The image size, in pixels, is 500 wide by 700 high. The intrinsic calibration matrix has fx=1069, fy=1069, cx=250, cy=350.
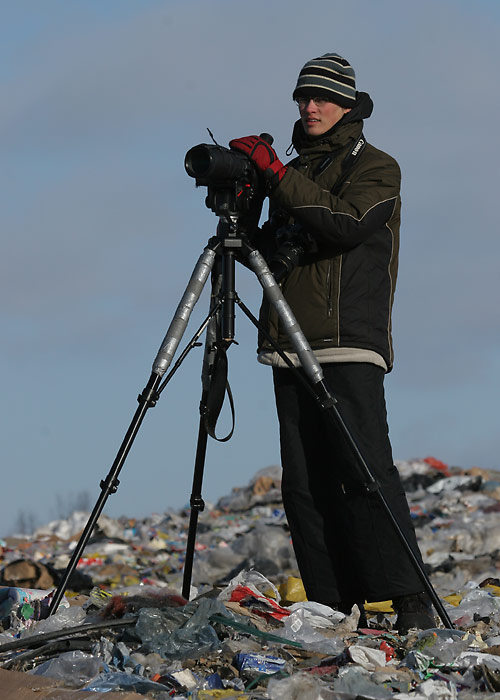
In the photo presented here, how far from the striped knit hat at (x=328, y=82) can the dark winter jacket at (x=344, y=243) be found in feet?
0.25

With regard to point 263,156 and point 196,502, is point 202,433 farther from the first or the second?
point 263,156

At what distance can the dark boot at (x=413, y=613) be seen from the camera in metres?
3.97

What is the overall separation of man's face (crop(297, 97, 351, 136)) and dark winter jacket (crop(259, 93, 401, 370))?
0.03 metres

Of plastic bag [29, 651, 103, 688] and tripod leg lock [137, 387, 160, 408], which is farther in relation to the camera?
tripod leg lock [137, 387, 160, 408]

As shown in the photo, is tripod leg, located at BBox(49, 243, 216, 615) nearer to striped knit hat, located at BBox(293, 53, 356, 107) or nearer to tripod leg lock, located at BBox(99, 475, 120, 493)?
tripod leg lock, located at BBox(99, 475, 120, 493)

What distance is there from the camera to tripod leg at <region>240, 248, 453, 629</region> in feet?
12.6

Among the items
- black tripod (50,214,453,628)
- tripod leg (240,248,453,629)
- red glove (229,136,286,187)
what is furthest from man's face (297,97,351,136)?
tripod leg (240,248,453,629)

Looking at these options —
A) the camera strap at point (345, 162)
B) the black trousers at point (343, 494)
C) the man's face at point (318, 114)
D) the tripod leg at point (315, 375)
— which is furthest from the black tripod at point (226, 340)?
the man's face at point (318, 114)

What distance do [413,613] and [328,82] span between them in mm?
2066

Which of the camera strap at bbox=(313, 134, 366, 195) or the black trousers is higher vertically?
the camera strap at bbox=(313, 134, 366, 195)

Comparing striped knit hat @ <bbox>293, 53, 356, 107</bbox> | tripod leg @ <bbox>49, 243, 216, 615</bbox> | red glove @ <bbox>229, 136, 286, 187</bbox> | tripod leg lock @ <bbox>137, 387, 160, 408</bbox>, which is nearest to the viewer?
tripod leg @ <bbox>49, 243, 216, 615</bbox>

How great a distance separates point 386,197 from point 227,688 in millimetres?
1902

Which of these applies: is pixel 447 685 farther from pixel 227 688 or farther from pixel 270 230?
pixel 270 230

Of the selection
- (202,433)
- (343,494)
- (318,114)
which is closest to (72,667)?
(202,433)
